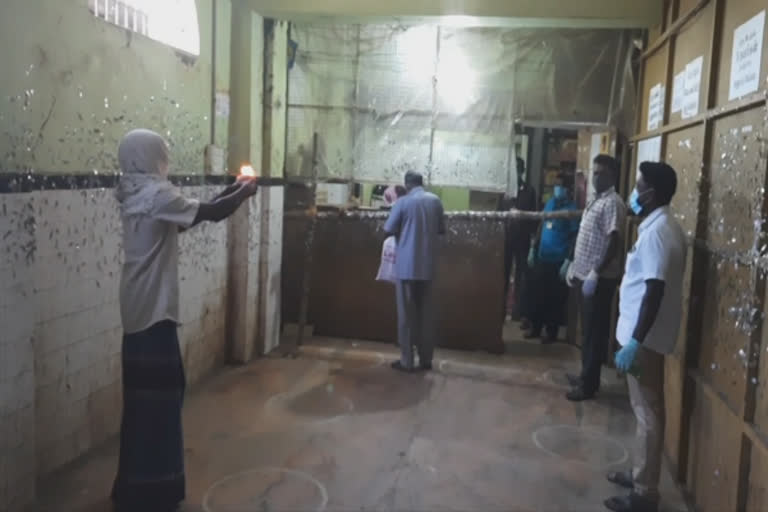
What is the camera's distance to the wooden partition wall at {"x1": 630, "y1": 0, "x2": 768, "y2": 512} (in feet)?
7.77

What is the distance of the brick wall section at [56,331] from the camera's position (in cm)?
259

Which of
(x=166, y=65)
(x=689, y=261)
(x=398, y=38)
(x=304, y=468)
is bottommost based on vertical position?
(x=304, y=468)

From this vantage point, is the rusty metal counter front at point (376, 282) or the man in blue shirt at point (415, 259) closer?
the man in blue shirt at point (415, 259)

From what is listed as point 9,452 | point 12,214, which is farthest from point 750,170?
Answer: point 9,452

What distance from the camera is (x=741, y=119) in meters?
2.67

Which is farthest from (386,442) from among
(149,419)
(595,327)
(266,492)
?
(595,327)

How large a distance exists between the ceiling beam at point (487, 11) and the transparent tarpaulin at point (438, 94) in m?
0.67

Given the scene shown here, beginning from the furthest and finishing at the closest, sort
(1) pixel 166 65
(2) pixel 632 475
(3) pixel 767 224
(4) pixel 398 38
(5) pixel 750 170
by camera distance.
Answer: (4) pixel 398 38, (1) pixel 166 65, (2) pixel 632 475, (5) pixel 750 170, (3) pixel 767 224

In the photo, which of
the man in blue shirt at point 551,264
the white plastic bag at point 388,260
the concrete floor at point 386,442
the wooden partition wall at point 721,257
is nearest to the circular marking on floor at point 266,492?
the concrete floor at point 386,442

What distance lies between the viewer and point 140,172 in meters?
2.68

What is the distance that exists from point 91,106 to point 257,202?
6.38 feet

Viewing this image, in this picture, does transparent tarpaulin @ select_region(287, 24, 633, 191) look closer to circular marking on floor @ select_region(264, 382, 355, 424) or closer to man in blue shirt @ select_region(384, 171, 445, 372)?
man in blue shirt @ select_region(384, 171, 445, 372)

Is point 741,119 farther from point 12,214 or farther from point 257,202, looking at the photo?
point 257,202

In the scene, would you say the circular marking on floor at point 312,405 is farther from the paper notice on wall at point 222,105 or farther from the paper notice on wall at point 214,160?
the paper notice on wall at point 222,105
